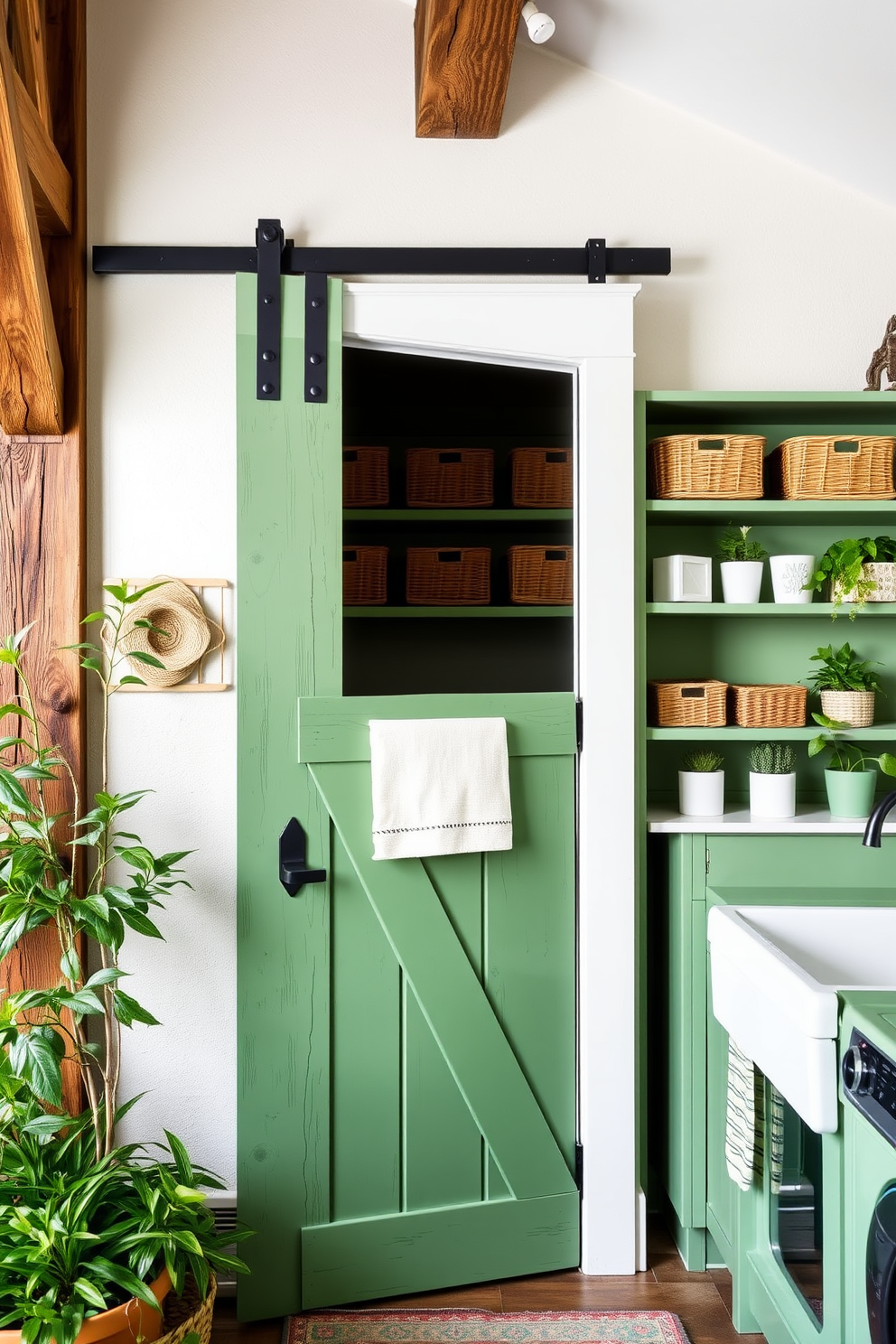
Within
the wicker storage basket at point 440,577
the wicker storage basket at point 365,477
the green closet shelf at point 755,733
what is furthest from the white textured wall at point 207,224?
the green closet shelf at point 755,733

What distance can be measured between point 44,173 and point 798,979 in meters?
2.11

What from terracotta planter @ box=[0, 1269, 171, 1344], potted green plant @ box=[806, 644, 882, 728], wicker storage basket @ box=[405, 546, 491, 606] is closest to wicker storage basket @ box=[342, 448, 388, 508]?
wicker storage basket @ box=[405, 546, 491, 606]

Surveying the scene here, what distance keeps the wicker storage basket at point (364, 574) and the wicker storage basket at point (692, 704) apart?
2.36ft

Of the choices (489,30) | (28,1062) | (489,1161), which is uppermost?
(489,30)

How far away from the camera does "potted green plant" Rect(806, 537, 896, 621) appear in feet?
7.41

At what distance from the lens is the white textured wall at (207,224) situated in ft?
7.43

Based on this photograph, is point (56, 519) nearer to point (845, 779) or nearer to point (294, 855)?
point (294, 855)

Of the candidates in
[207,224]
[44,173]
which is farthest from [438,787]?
[44,173]

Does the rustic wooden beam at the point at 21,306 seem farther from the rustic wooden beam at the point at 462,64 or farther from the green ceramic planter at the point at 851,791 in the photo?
the green ceramic planter at the point at 851,791

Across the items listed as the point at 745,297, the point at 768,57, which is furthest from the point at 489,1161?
the point at 768,57

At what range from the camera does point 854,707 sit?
7.57 feet

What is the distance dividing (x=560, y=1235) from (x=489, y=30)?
103 inches

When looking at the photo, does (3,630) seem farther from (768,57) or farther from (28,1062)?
(768,57)

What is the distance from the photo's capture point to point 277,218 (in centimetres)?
227
